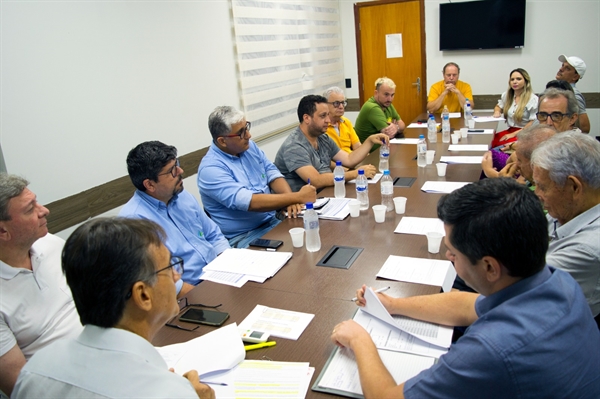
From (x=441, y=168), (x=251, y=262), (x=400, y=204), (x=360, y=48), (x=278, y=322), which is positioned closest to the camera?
(x=278, y=322)

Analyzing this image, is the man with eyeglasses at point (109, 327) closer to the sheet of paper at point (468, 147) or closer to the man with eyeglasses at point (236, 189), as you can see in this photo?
the man with eyeglasses at point (236, 189)

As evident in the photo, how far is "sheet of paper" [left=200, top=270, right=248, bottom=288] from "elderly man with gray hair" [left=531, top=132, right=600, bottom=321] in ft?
3.76

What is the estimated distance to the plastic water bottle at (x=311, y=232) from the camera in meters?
2.10

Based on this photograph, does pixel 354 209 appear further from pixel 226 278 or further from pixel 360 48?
pixel 360 48

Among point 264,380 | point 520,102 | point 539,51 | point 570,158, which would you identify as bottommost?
point 264,380

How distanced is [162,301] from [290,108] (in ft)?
16.1

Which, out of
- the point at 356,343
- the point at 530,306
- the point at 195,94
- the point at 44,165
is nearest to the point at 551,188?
the point at 530,306

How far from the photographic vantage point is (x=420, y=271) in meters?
1.79

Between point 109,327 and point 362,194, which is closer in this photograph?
point 109,327

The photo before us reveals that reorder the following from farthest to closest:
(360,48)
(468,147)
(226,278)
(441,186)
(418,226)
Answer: (360,48) < (468,147) < (441,186) < (418,226) < (226,278)

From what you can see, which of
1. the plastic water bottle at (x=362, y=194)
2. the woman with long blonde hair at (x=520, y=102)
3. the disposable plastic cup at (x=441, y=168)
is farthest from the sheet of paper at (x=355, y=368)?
the woman with long blonde hair at (x=520, y=102)

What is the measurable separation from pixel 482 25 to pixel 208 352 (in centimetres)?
633

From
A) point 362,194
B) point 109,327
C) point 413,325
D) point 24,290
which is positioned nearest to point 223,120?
point 362,194

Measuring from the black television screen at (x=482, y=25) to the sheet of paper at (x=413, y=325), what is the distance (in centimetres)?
589
